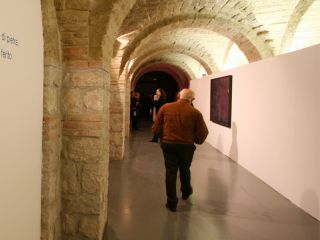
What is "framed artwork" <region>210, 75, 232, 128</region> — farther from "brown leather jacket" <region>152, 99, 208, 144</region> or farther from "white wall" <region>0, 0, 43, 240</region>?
"white wall" <region>0, 0, 43, 240</region>

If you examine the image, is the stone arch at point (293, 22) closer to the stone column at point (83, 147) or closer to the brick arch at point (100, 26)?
the brick arch at point (100, 26)

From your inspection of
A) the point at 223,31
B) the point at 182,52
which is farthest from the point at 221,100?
the point at 182,52

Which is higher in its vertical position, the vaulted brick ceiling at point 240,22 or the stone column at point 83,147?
the vaulted brick ceiling at point 240,22

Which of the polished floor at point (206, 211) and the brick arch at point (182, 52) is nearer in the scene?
the polished floor at point (206, 211)

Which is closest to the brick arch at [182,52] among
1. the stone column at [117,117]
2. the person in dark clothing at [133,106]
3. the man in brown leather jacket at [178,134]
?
the person in dark clothing at [133,106]

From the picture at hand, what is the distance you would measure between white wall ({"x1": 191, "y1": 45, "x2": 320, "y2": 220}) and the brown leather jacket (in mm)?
1297

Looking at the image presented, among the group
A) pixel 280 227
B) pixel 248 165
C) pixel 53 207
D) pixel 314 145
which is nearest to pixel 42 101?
pixel 53 207

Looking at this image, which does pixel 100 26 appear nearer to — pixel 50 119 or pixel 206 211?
pixel 50 119

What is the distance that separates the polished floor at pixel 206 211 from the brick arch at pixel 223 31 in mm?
2580

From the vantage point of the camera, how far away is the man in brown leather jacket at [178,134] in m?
3.38

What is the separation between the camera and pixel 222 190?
4.24 meters

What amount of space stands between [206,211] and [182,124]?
3.62ft

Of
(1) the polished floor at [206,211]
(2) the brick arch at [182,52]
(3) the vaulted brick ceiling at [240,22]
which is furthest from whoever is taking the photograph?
(2) the brick arch at [182,52]

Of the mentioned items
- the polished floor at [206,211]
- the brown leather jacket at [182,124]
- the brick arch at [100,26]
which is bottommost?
the polished floor at [206,211]
